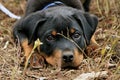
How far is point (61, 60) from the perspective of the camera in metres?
4.14

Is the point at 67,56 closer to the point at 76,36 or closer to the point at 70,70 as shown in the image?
the point at 70,70

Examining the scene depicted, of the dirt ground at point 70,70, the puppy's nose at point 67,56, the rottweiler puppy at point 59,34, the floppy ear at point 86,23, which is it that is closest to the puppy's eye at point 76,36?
the rottweiler puppy at point 59,34

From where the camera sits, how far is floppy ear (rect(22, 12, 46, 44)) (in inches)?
181

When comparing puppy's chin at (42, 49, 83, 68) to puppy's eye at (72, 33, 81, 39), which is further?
puppy's eye at (72, 33, 81, 39)

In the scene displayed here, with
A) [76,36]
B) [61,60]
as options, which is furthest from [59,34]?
[61,60]

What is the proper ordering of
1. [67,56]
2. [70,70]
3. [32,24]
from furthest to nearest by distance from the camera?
[32,24]
[70,70]
[67,56]

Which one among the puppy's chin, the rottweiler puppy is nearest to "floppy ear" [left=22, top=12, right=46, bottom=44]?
the rottweiler puppy

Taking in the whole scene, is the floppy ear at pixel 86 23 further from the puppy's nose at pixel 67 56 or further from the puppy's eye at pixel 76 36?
the puppy's nose at pixel 67 56

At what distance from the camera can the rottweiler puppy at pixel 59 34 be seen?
Result: 13.9ft

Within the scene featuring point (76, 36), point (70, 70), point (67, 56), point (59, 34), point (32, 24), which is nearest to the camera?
point (67, 56)

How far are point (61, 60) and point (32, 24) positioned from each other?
0.69 m

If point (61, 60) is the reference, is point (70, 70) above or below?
below

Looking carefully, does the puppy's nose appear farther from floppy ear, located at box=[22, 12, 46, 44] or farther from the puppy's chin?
floppy ear, located at box=[22, 12, 46, 44]

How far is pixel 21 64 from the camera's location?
450 cm
